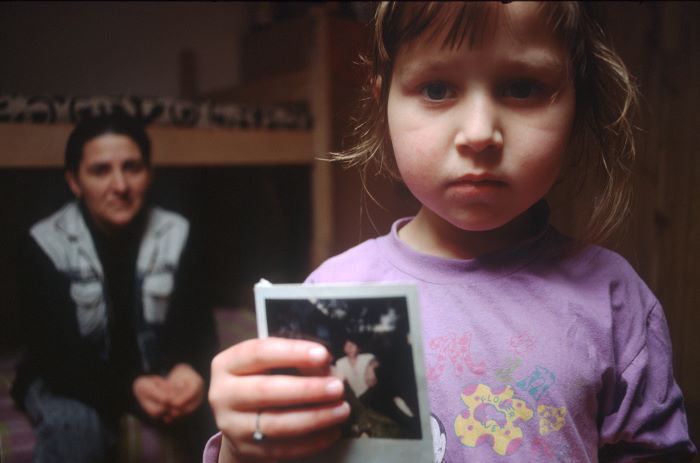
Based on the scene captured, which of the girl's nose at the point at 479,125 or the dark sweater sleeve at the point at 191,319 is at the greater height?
the girl's nose at the point at 479,125

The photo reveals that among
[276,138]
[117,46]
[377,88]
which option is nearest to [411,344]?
[377,88]

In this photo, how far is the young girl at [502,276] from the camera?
404 millimetres

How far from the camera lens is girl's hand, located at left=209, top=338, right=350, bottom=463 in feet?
1.22

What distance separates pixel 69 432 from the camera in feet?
3.05

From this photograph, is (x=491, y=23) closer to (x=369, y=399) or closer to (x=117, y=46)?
(x=369, y=399)

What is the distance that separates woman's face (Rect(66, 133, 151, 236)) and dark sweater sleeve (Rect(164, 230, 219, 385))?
0.48ft

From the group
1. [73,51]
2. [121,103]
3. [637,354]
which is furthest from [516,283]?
[73,51]

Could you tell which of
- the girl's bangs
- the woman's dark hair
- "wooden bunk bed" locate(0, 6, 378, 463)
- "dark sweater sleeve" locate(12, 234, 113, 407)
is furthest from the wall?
the girl's bangs

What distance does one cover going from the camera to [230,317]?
1592 millimetres

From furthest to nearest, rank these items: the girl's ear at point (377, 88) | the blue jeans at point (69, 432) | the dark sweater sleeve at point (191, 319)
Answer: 1. the dark sweater sleeve at point (191, 319)
2. the blue jeans at point (69, 432)
3. the girl's ear at point (377, 88)

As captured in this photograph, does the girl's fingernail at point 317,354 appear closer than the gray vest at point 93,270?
Yes

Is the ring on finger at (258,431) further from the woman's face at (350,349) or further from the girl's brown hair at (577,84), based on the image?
the girl's brown hair at (577,84)

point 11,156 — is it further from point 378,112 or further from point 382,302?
point 382,302

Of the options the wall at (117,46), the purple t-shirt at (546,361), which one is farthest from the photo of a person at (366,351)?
the wall at (117,46)
